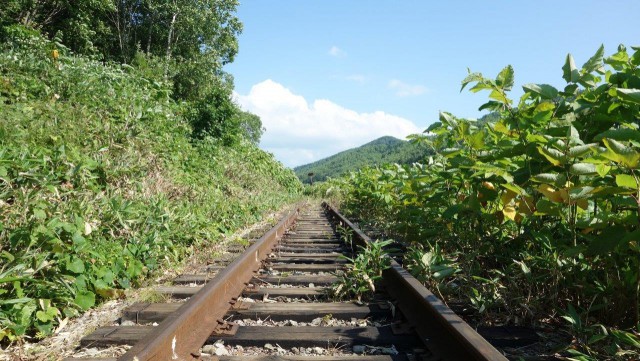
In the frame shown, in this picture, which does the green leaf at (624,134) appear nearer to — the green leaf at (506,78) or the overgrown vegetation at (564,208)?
the overgrown vegetation at (564,208)

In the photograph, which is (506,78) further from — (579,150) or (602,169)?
(602,169)

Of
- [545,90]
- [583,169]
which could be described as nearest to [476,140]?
[545,90]

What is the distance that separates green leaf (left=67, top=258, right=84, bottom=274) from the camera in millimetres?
2850

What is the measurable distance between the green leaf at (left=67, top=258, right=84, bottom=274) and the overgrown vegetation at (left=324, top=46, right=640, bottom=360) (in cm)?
240

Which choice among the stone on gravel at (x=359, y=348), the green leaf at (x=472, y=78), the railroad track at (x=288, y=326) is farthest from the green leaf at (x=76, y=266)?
the green leaf at (x=472, y=78)

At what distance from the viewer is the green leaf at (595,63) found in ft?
8.20

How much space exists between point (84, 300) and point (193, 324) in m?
1.00

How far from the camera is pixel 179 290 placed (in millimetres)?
3463

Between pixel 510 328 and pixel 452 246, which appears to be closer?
pixel 510 328

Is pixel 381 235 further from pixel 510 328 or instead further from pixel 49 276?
pixel 49 276

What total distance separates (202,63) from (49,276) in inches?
1125

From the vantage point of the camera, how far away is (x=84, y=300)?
283 cm

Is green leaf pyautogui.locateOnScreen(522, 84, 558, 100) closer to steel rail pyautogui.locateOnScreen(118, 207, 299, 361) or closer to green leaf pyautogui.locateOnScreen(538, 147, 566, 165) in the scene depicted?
green leaf pyautogui.locateOnScreen(538, 147, 566, 165)

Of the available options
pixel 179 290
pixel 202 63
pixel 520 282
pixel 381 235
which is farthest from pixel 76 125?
pixel 202 63
